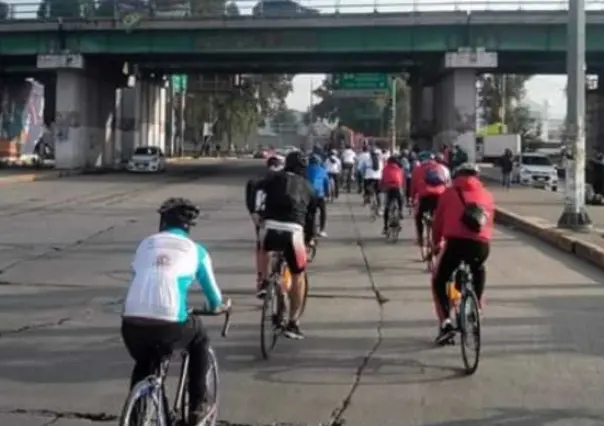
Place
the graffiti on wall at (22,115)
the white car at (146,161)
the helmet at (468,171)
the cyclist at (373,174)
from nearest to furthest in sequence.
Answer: the helmet at (468,171)
the cyclist at (373,174)
the white car at (146,161)
the graffiti on wall at (22,115)

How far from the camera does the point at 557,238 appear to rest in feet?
59.3

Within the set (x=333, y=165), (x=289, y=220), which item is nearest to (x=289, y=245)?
(x=289, y=220)

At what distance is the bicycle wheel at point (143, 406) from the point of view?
440cm

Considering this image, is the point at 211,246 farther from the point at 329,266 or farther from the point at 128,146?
the point at 128,146

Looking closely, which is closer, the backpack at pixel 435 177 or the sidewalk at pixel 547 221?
the backpack at pixel 435 177

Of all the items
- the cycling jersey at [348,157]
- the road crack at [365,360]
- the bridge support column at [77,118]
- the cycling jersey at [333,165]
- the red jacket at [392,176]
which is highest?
the bridge support column at [77,118]

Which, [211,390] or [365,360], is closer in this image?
[211,390]

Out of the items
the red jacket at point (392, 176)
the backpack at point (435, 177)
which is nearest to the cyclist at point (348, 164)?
the red jacket at point (392, 176)

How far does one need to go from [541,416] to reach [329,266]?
8.10 m

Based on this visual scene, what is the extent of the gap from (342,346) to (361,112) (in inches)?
5554

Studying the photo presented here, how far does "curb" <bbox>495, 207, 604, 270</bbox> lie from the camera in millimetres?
15580

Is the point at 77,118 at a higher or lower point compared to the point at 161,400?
higher

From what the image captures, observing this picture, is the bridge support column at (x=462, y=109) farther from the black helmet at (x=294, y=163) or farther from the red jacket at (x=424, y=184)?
the black helmet at (x=294, y=163)

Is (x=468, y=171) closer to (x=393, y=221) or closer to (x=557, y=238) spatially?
(x=393, y=221)
